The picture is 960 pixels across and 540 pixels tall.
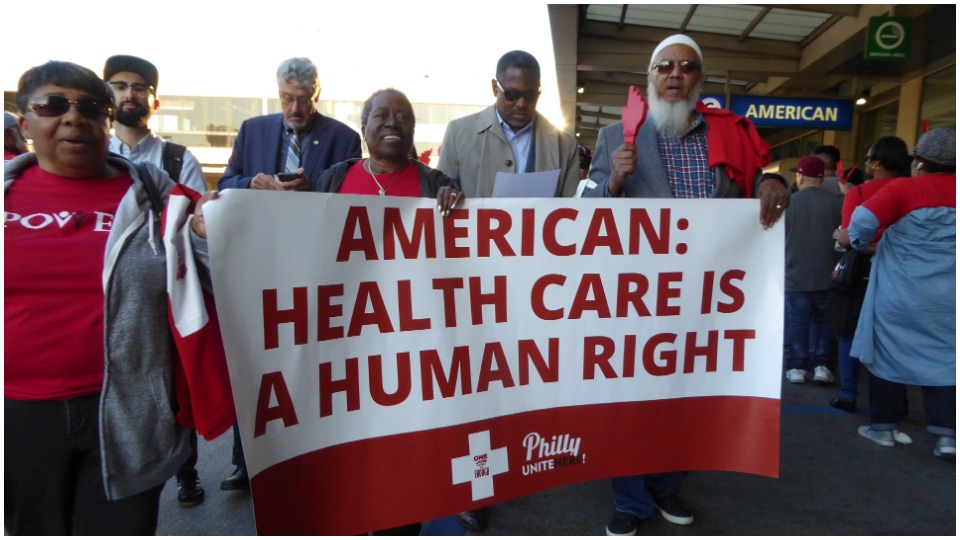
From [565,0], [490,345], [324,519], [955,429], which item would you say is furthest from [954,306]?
[565,0]

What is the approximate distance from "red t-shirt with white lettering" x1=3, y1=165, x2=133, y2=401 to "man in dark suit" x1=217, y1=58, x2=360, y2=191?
1.12m

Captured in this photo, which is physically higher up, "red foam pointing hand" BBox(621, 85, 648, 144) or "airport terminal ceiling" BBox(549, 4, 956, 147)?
"airport terminal ceiling" BBox(549, 4, 956, 147)

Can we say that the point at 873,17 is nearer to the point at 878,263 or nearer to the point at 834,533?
the point at 878,263

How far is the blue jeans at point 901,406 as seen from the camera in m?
3.36

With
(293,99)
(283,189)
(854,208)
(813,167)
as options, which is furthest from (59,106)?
(813,167)

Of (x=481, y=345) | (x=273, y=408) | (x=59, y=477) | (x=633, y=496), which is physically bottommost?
(x=633, y=496)

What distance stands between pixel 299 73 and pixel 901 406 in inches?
152

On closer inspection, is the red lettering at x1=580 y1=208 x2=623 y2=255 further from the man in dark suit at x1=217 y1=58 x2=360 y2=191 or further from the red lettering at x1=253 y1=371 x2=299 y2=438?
the man in dark suit at x1=217 y1=58 x2=360 y2=191

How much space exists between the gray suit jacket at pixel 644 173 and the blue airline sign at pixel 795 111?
5.70 m

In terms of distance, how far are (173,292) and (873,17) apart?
7547 mm

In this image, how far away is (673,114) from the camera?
245 cm

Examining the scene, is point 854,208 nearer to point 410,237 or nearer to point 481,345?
point 481,345

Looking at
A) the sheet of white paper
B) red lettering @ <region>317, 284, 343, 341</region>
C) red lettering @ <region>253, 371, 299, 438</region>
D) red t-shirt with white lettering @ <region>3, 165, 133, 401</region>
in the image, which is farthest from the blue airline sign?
red t-shirt with white lettering @ <region>3, 165, 133, 401</region>

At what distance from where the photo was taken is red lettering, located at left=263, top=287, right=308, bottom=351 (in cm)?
167
